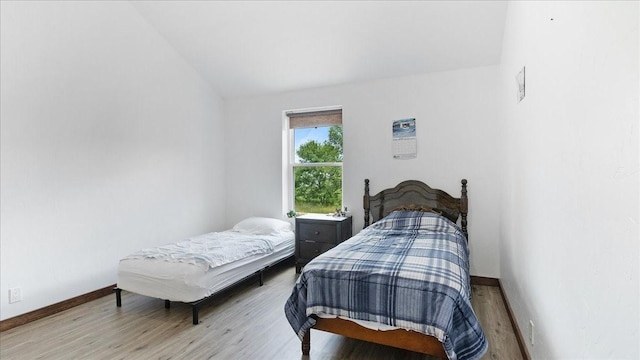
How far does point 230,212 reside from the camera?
516cm

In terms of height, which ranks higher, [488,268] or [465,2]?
[465,2]

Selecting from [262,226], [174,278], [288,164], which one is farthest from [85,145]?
[288,164]

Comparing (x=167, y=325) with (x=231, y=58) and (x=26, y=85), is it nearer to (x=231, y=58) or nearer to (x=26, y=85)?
(x=26, y=85)

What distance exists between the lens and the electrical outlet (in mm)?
2738

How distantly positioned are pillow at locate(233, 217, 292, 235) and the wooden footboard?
6.95 ft

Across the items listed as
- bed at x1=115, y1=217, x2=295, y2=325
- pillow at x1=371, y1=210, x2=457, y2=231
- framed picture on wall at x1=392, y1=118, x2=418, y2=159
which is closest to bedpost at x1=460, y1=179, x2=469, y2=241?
pillow at x1=371, y1=210, x2=457, y2=231

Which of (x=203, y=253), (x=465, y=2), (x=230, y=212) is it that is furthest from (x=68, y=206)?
(x=465, y=2)

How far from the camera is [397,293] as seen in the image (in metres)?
1.98

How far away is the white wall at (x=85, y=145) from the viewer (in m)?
2.80

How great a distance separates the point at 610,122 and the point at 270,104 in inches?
168

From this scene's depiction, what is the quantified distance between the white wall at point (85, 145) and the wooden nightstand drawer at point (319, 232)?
157 cm

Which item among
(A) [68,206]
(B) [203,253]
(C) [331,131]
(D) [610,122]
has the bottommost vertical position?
(B) [203,253]

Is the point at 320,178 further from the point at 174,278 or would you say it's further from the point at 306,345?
the point at 306,345

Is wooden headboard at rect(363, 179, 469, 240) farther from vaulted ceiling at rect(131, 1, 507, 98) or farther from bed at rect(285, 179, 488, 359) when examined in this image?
vaulted ceiling at rect(131, 1, 507, 98)
